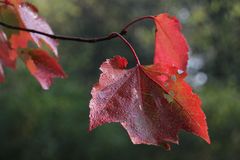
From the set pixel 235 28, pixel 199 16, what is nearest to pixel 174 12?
pixel 199 16

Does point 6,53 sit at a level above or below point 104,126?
above

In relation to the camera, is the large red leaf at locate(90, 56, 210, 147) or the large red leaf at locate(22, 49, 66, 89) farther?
the large red leaf at locate(22, 49, 66, 89)

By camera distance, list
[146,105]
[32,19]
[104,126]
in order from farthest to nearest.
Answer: [104,126]
[32,19]
[146,105]

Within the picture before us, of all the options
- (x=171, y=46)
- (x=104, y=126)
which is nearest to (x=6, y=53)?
(x=171, y=46)

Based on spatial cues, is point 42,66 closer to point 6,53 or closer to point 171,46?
point 6,53

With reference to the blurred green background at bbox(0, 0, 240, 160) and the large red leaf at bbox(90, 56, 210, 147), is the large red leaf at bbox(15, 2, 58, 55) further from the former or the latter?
the blurred green background at bbox(0, 0, 240, 160)

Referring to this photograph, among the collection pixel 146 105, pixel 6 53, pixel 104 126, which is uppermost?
pixel 146 105

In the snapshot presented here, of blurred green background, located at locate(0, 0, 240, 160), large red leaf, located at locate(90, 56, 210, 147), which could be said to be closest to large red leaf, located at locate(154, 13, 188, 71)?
large red leaf, located at locate(90, 56, 210, 147)
